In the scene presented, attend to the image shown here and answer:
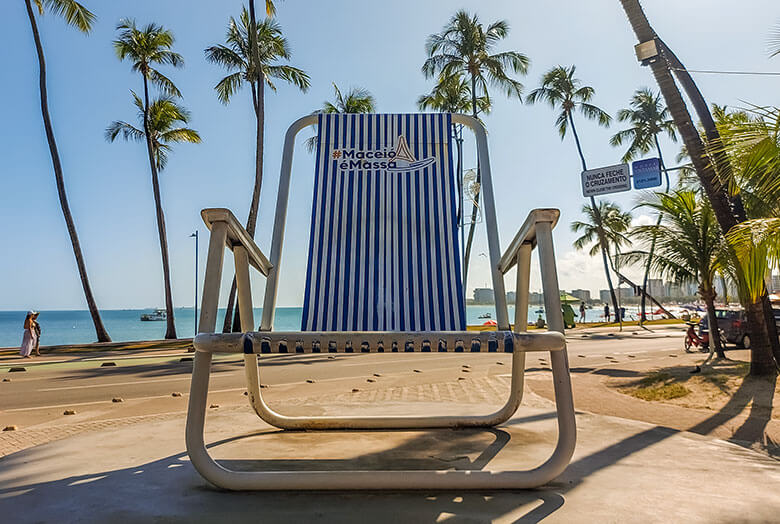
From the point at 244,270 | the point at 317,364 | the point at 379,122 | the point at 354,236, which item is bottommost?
the point at 317,364

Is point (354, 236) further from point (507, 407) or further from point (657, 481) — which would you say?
point (657, 481)

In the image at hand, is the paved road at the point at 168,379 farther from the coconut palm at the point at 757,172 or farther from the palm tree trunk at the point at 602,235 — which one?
the palm tree trunk at the point at 602,235

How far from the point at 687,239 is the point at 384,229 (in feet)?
24.7

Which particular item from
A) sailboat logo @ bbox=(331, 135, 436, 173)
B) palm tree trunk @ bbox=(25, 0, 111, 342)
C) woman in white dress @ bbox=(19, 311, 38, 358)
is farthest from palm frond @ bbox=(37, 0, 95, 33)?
sailboat logo @ bbox=(331, 135, 436, 173)

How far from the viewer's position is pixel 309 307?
2525 millimetres

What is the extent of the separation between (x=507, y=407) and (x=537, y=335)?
131 centimetres

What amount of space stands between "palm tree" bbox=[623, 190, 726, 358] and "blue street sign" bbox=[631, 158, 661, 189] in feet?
9.63

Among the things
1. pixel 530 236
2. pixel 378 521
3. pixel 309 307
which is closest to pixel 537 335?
pixel 530 236

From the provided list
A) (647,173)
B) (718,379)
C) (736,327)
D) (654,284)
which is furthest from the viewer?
(654,284)

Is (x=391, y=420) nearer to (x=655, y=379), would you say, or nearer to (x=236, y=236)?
(x=236, y=236)

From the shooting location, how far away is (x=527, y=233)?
2035 mm

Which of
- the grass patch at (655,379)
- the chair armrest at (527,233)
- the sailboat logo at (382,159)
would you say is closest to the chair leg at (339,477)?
the chair armrest at (527,233)

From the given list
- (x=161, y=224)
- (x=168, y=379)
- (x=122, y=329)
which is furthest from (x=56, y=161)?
(x=122, y=329)

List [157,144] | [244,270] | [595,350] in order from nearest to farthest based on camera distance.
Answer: [244,270] < [595,350] < [157,144]
